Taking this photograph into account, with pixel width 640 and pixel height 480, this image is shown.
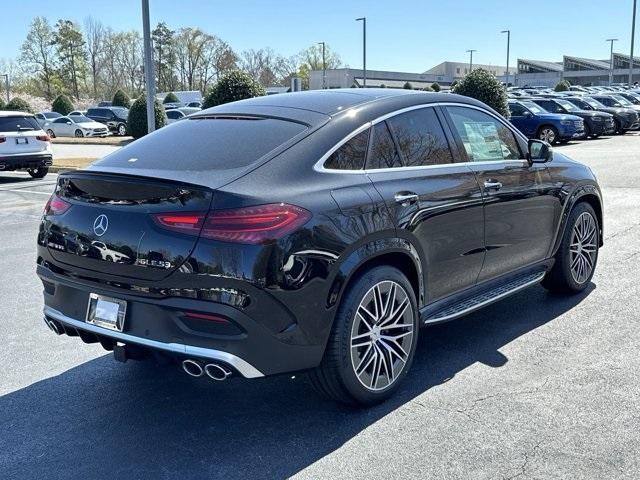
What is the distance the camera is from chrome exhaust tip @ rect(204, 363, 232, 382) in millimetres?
3180

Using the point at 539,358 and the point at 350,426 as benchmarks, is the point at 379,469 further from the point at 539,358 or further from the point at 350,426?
the point at 539,358

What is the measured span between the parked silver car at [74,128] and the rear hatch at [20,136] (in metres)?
20.1

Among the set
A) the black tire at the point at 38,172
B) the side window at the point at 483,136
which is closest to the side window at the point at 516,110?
the black tire at the point at 38,172

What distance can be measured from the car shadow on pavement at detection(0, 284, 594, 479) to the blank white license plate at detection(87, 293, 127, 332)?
0.59 meters

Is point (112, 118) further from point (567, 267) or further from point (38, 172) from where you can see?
point (567, 267)

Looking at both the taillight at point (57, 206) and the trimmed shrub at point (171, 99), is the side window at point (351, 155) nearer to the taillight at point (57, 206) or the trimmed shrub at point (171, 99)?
the taillight at point (57, 206)

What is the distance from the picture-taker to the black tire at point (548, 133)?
24.1 m

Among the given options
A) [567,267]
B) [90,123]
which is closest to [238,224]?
[567,267]

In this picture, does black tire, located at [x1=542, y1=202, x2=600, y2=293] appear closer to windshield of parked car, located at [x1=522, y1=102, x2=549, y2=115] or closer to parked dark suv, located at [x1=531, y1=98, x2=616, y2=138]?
windshield of parked car, located at [x1=522, y1=102, x2=549, y2=115]

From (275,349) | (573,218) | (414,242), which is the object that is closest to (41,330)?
(275,349)

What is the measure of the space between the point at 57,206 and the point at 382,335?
1.97 metres

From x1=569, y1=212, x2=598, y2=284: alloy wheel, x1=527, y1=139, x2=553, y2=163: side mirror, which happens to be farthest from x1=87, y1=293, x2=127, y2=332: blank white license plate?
x1=569, y1=212, x2=598, y2=284: alloy wheel

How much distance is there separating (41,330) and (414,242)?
303 centimetres

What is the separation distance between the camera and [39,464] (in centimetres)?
323
